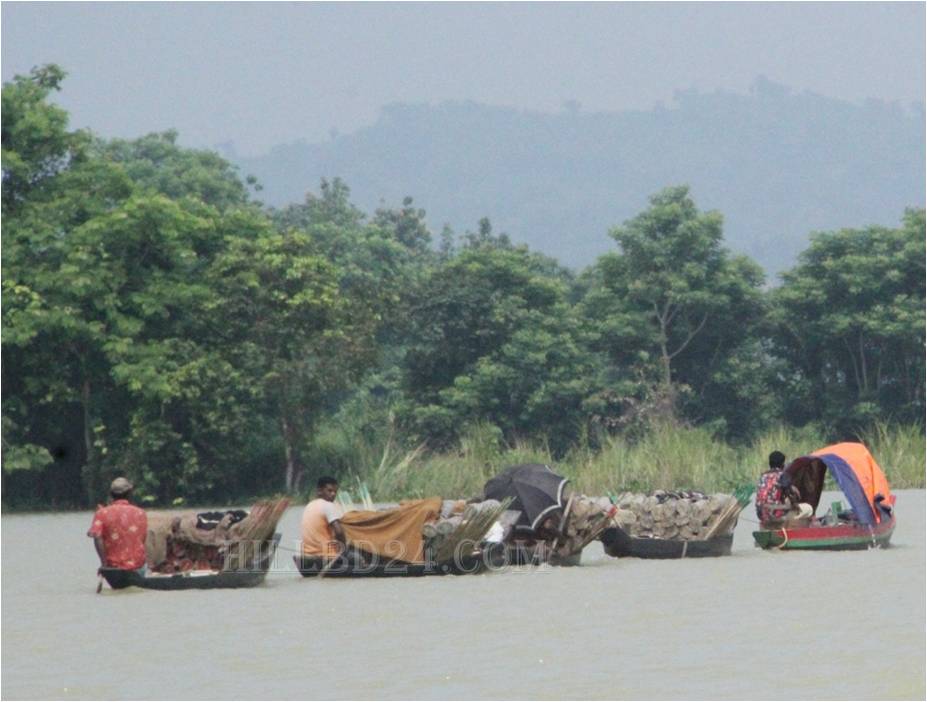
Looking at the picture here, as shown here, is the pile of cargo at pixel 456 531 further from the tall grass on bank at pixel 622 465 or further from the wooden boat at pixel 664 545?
the tall grass on bank at pixel 622 465

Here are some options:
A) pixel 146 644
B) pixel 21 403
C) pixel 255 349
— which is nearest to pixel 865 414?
pixel 255 349

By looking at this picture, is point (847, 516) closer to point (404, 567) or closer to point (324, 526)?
point (404, 567)

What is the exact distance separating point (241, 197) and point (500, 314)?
17.6 metres

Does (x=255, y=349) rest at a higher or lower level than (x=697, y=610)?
higher

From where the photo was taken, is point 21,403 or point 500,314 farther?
point 500,314

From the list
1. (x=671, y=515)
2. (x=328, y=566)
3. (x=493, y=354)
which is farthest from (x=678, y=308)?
(x=328, y=566)

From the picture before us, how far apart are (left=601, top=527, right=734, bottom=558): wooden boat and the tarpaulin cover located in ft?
3.95

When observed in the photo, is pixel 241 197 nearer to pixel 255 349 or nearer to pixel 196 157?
pixel 196 157

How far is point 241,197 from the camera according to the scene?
60188 mm

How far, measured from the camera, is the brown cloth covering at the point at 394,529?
19.8 metres

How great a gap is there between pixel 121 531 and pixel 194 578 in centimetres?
109

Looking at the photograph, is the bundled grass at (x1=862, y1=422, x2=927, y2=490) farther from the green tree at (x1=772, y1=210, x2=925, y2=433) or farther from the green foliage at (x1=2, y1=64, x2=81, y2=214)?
the green foliage at (x1=2, y1=64, x2=81, y2=214)

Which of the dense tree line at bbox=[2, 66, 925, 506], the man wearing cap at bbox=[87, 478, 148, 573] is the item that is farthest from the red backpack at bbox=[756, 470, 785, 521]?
the dense tree line at bbox=[2, 66, 925, 506]

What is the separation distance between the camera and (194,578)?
19.0m
